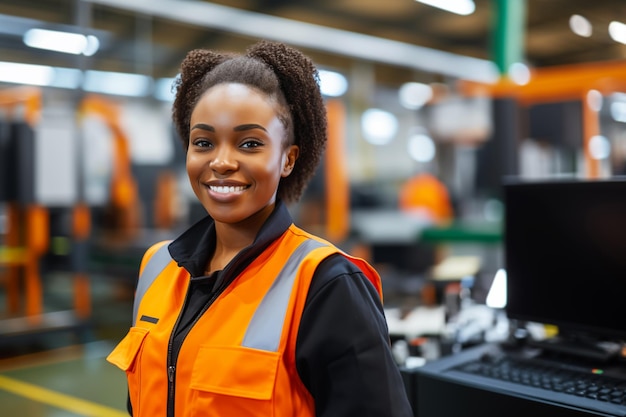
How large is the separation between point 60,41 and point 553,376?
6.09 m

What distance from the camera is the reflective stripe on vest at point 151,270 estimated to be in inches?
55.3

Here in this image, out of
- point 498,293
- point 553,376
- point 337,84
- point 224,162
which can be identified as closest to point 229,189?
point 224,162

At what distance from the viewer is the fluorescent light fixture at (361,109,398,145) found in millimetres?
13633

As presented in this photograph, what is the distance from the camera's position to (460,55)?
13.3 meters

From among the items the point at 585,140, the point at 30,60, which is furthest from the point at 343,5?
the point at 585,140

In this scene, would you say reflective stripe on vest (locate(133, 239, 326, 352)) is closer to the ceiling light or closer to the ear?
the ear

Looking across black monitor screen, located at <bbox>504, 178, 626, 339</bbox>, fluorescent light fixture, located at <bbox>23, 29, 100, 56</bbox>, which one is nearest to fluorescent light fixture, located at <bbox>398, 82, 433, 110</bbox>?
fluorescent light fixture, located at <bbox>23, 29, 100, 56</bbox>

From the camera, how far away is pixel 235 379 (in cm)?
109

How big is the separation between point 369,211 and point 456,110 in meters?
3.57

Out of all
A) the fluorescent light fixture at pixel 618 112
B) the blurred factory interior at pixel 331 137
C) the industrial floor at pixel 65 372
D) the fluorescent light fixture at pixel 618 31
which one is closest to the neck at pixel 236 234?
the blurred factory interior at pixel 331 137

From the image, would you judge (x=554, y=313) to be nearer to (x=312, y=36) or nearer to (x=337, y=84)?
(x=312, y=36)

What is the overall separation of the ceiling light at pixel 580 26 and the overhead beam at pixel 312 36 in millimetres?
1504

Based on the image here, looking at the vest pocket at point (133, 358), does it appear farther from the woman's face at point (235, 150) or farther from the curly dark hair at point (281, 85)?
the curly dark hair at point (281, 85)

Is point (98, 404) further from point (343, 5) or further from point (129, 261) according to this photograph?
point (343, 5)
